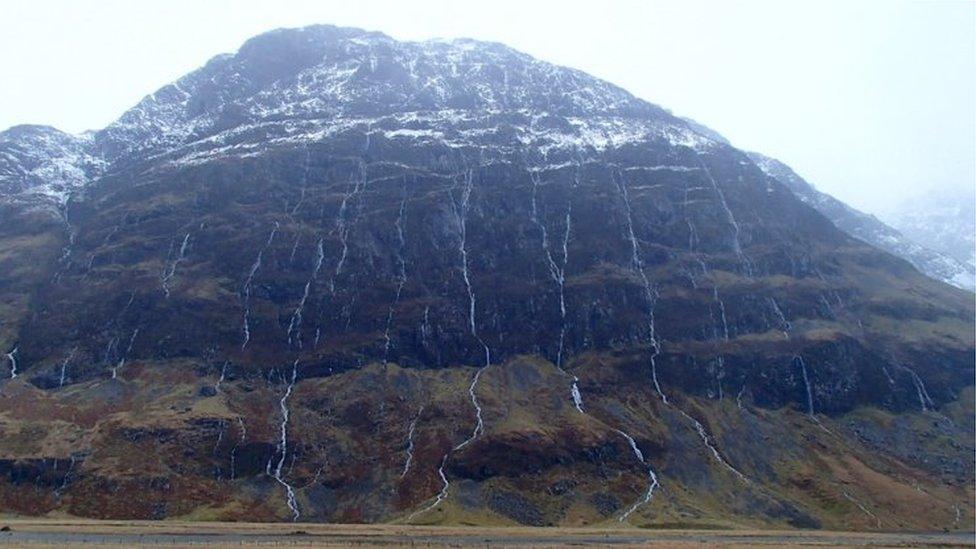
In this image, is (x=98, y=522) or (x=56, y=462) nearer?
(x=98, y=522)

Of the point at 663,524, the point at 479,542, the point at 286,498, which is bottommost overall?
the point at 286,498

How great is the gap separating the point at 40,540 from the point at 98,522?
127 ft

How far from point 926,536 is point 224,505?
163190mm

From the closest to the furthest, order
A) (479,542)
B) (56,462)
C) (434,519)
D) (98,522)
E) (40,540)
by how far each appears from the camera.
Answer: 1. (40,540)
2. (479,542)
3. (98,522)
4. (434,519)
5. (56,462)

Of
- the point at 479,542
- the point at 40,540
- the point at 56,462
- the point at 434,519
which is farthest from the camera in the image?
the point at 56,462

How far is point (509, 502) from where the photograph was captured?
199 metres

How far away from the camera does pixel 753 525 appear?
192 m

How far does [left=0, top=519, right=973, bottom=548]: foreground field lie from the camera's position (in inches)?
5231

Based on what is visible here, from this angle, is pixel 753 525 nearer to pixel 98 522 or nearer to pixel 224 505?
pixel 224 505

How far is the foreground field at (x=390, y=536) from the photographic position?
A: 13288 centimetres

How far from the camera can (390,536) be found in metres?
151

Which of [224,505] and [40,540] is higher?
[40,540]

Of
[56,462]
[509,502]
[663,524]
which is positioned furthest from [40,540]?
[663,524]

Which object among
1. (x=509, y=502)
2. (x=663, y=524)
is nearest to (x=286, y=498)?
(x=509, y=502)
